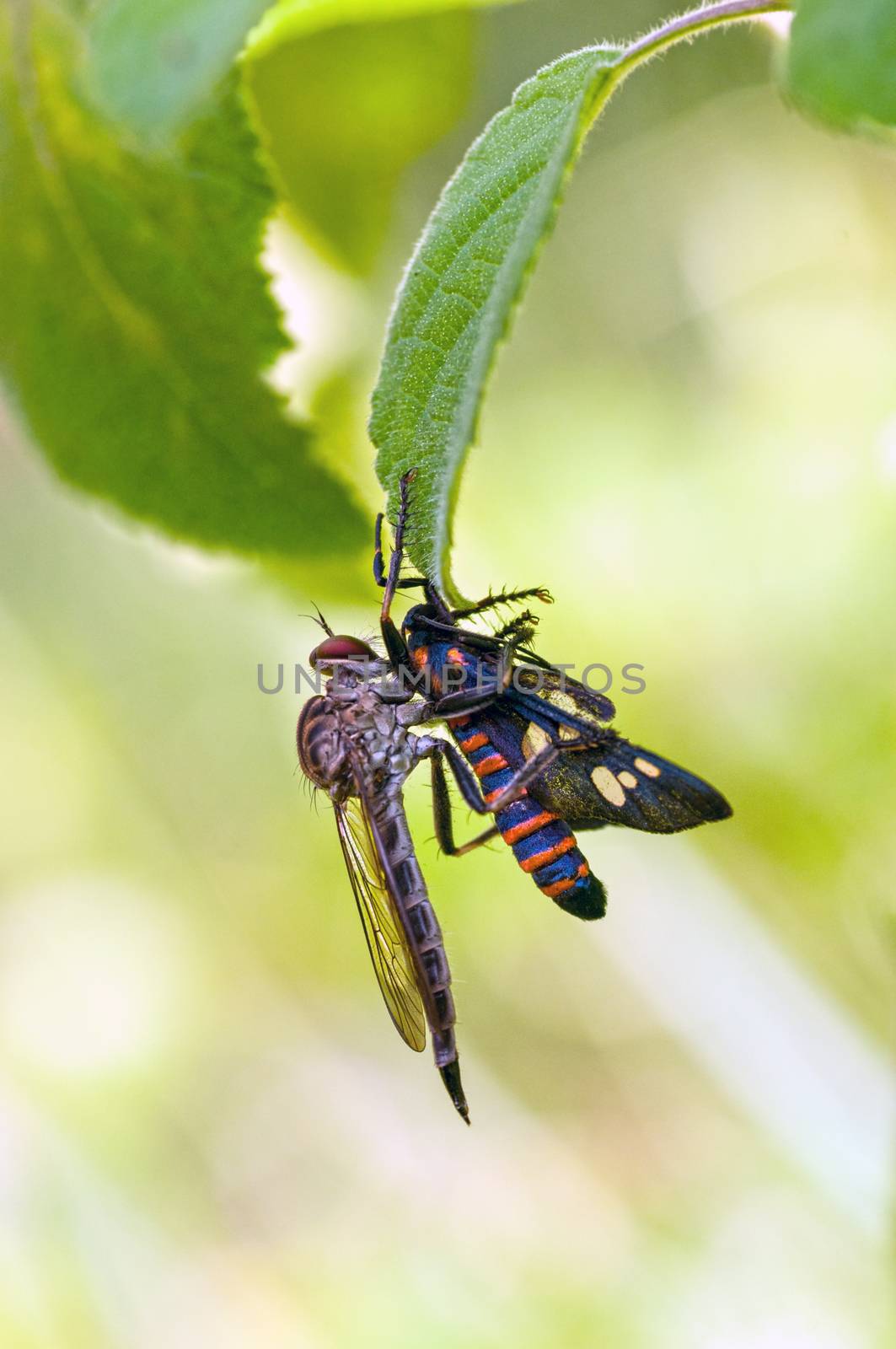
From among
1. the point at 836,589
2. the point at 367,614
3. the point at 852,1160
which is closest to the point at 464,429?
the point at 367,614

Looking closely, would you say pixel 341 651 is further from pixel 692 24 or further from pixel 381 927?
pixel 692 24

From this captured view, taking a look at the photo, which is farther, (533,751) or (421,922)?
(421,922)

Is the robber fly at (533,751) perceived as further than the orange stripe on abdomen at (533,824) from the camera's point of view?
No

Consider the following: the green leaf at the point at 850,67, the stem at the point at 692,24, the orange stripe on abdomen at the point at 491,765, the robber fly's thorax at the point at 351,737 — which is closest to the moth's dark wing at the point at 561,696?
the orange stripe on abdomen at the point at 491,765

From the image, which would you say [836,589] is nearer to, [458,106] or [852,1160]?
[458,106]

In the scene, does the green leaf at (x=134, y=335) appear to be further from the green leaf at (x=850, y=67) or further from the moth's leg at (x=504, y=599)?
the green leaf at (x=850, y=67)

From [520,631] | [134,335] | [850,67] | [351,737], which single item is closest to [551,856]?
[520,631]

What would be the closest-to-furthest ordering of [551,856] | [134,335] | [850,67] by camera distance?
[850,67] < [134,335] < [551,856]

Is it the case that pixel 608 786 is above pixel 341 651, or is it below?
below
